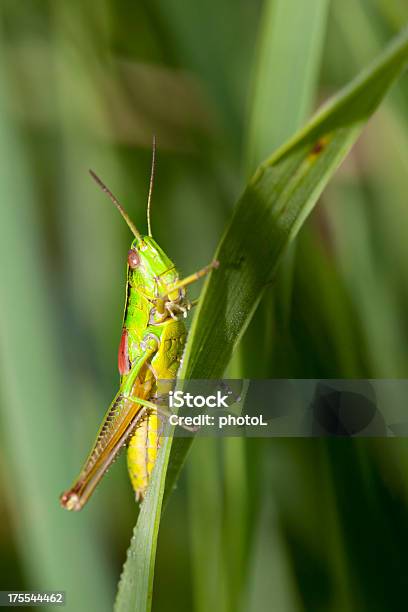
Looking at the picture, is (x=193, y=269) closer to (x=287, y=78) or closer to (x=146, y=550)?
(x=287, y=78)

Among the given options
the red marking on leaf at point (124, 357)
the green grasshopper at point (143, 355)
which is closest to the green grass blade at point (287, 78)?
the green grasshopper at point (143, 355)

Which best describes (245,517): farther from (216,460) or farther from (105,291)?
(105,291)

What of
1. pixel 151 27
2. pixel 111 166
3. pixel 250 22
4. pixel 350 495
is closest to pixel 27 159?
pixel 111 166

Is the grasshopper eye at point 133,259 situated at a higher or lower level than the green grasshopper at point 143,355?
higher

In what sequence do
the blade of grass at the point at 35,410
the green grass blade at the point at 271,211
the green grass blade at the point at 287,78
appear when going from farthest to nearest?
the blade of grass at the point at 35,410 < the green grass blade at the point at 287,78 < the green grass blade at the point at 271,211

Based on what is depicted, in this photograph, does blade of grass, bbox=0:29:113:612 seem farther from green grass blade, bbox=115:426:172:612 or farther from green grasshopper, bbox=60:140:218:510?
green grass blade, bbox=115:426:172:612

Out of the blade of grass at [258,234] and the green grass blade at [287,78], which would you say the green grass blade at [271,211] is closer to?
the blade of grass at [258,234]
